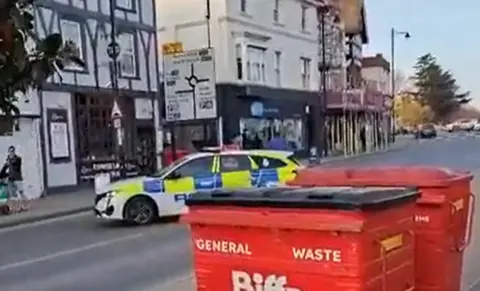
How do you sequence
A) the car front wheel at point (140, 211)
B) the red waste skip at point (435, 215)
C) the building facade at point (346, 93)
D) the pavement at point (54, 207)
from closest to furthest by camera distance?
the red waste skip at point (435, 215), the car front wheel at point (140, 211), the pavement at point (54, 207), the building facade at point (346, 93)

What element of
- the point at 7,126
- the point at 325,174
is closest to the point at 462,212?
the point at 325,174

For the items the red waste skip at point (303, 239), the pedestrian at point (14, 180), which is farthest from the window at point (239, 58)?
the red waste skip at point (303, 239)

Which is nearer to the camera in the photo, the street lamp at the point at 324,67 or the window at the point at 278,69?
the window at the point at 278,69

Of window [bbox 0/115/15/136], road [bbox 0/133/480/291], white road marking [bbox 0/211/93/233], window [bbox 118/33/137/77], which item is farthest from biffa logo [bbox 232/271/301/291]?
window [bbox 118/33/137/77]

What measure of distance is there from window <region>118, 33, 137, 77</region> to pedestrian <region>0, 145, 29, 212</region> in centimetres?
699

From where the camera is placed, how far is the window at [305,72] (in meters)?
43.4

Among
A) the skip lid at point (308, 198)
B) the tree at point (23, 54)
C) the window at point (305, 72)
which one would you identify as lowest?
the skip lid at point (308, 198)

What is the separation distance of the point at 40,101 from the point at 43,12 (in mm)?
2936

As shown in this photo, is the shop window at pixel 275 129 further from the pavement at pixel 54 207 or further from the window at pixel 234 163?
the window at pixel 234 163

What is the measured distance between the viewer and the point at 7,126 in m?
2.77

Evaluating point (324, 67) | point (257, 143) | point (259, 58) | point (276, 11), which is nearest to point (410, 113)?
point (324, 67)

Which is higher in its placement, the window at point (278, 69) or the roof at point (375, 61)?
the roof at point (375, 61)

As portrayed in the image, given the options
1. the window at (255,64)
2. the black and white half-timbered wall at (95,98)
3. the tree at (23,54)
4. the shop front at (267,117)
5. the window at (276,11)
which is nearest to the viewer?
the tree at (23,54)

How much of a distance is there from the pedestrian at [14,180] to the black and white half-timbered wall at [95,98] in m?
1.73
